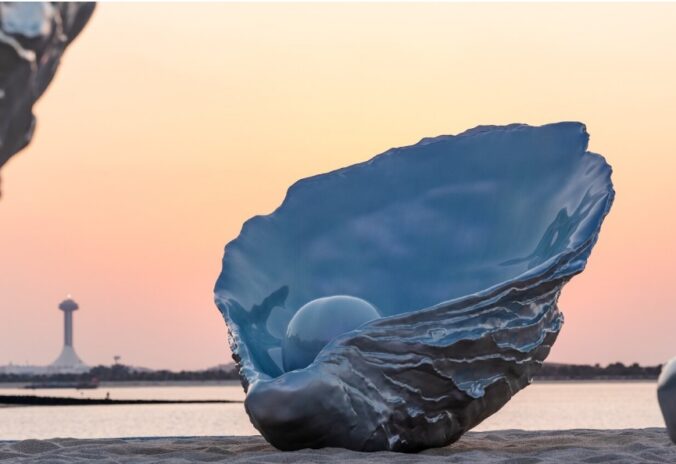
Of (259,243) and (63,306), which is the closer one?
(259,243)

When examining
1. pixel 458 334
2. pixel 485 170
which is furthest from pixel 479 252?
pixel 458 334

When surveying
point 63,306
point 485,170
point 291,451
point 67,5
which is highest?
point 63,306

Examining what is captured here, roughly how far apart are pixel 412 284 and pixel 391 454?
3.69 metres

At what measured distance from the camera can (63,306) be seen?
6634 inches

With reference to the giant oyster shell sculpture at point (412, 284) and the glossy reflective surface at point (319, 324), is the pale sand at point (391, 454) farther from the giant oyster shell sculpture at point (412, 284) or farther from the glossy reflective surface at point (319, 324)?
the glossy reflective surface at point (319, 324)

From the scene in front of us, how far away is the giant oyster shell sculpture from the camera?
9.93 metres

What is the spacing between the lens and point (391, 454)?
9797mm

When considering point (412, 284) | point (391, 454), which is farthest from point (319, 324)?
point (412, 284)

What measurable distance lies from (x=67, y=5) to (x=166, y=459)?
251 inches

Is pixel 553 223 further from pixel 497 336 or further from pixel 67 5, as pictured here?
pixel 67 5

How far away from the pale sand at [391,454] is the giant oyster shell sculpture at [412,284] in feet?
1.23

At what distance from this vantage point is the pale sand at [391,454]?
9414 mm

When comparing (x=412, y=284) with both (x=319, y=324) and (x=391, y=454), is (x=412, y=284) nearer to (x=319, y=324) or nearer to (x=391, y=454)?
(x=319, y=324)

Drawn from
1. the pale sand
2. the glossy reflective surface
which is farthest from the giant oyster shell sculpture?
the pale sand
